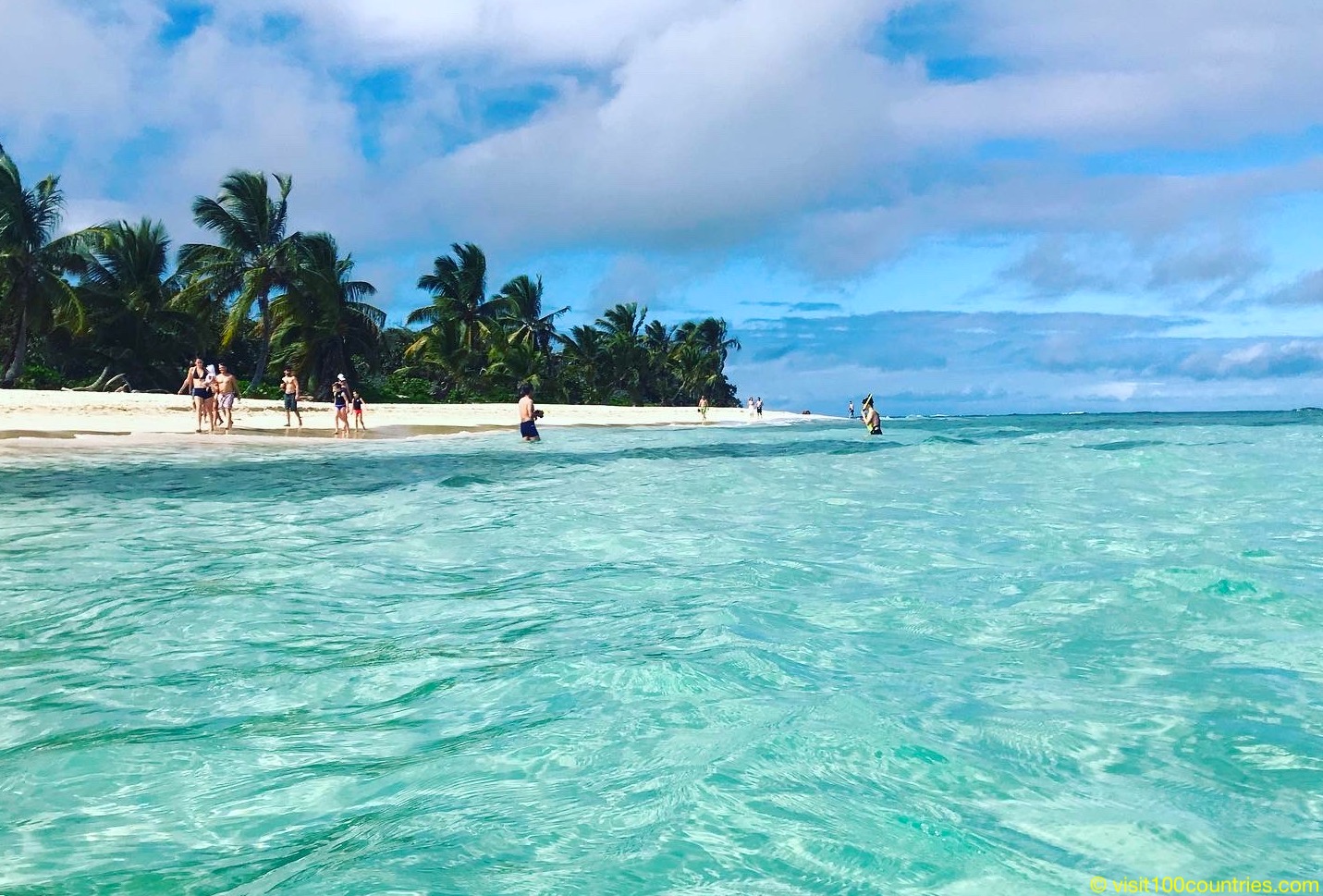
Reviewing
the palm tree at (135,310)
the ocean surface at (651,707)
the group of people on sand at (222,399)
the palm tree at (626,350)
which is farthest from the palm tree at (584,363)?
the ocean surface at (651,707)

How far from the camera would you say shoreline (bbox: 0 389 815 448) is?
25.3 m

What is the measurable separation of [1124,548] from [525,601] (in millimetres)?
5809

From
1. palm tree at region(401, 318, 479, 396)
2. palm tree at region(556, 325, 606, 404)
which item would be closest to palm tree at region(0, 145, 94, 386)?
palm tree at region(401, 318, 479, 396)

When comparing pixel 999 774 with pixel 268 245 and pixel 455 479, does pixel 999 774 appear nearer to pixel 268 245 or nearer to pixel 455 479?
pixel 455 479

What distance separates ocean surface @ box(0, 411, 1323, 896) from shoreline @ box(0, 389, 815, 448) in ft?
54.0

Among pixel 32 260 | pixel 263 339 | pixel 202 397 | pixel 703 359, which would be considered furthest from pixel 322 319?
pixel 703 359

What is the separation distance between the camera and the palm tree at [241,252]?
40.2m

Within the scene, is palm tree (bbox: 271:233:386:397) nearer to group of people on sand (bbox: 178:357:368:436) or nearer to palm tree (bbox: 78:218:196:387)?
palm tree (bbox: 78:218:196:387)

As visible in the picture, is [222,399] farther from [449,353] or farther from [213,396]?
[449,353]

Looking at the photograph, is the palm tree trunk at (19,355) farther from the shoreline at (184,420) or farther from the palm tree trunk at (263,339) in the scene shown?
the palm tree trunk at (263,339)

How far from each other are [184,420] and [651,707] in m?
30.5

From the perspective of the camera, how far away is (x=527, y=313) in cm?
5491

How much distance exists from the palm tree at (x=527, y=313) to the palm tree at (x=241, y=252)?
1466cm

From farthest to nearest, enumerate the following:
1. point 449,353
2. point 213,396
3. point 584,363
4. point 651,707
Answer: point 584,363 → point 449,353 → point 213,396 → point 651,707
